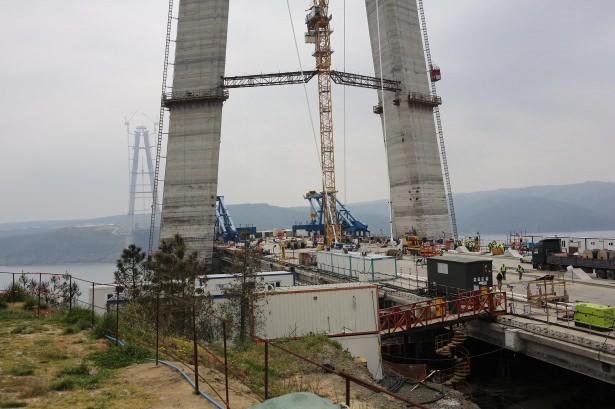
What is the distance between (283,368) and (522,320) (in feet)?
39.0

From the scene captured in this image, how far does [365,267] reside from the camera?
115ft

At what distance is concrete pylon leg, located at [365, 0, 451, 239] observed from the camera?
225 ft

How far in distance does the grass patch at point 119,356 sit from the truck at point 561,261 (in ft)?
104

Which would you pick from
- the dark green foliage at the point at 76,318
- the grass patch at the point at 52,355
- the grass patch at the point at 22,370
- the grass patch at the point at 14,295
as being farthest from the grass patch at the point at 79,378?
the grass patch at the point at 14,295

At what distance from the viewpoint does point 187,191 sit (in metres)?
58.7

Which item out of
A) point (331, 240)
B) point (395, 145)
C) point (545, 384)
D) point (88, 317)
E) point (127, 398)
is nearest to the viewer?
point (127, 398)

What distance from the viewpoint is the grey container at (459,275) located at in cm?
2439

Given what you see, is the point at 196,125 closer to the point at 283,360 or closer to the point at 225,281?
the point at 225,281

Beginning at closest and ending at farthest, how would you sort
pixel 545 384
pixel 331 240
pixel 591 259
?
pixel 545 384 < pixel 591 259 < pixel 331 240

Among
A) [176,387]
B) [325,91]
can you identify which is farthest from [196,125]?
[176,387]

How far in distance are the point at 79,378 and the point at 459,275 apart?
66.5 ft

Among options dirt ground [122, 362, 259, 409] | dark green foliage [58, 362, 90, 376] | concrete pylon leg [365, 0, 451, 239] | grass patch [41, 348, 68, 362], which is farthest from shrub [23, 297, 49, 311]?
concrete pylon leg [365, 0, 451, 239]

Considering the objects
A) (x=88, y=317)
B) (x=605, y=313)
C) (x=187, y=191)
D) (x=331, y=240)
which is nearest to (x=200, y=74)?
(x=187, y=191)

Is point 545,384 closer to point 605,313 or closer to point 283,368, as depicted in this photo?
point 605,313
